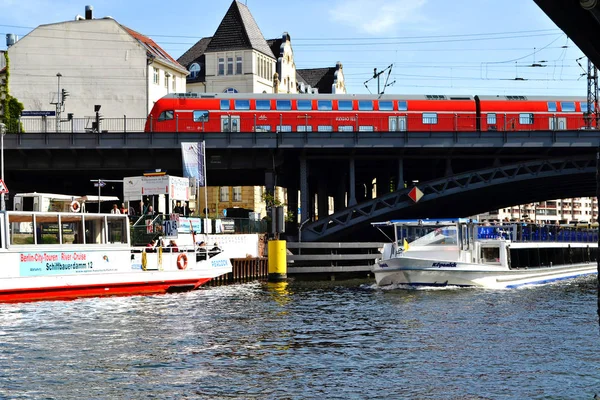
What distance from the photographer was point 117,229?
42219mm

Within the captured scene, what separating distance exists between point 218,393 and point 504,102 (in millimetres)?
A: 50366

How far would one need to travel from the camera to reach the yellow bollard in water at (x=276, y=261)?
175 ft

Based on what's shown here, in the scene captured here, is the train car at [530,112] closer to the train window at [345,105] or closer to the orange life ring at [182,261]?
the train window at [345,105]

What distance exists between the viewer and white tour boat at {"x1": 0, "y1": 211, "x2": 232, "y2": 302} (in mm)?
37312

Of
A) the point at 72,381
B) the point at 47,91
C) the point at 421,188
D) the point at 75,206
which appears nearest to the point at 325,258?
the point at 421,188

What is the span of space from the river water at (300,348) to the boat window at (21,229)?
2.60m

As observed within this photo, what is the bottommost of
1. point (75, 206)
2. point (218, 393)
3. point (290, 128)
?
point (218, 393)

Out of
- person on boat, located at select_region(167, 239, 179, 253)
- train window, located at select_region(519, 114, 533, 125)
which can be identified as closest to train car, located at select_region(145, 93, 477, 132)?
train window, located at select_region(519, 114, 533, 125)

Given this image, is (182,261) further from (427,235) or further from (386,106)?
(386,106)

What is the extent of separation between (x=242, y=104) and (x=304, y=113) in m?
4.07

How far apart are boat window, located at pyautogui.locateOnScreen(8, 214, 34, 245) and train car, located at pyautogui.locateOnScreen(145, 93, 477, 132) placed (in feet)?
86.4

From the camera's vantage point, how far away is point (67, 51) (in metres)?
95.5

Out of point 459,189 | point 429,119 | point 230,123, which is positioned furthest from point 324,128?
point 459,189

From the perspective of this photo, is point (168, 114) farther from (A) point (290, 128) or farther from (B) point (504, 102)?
(B) point (504, 102)
